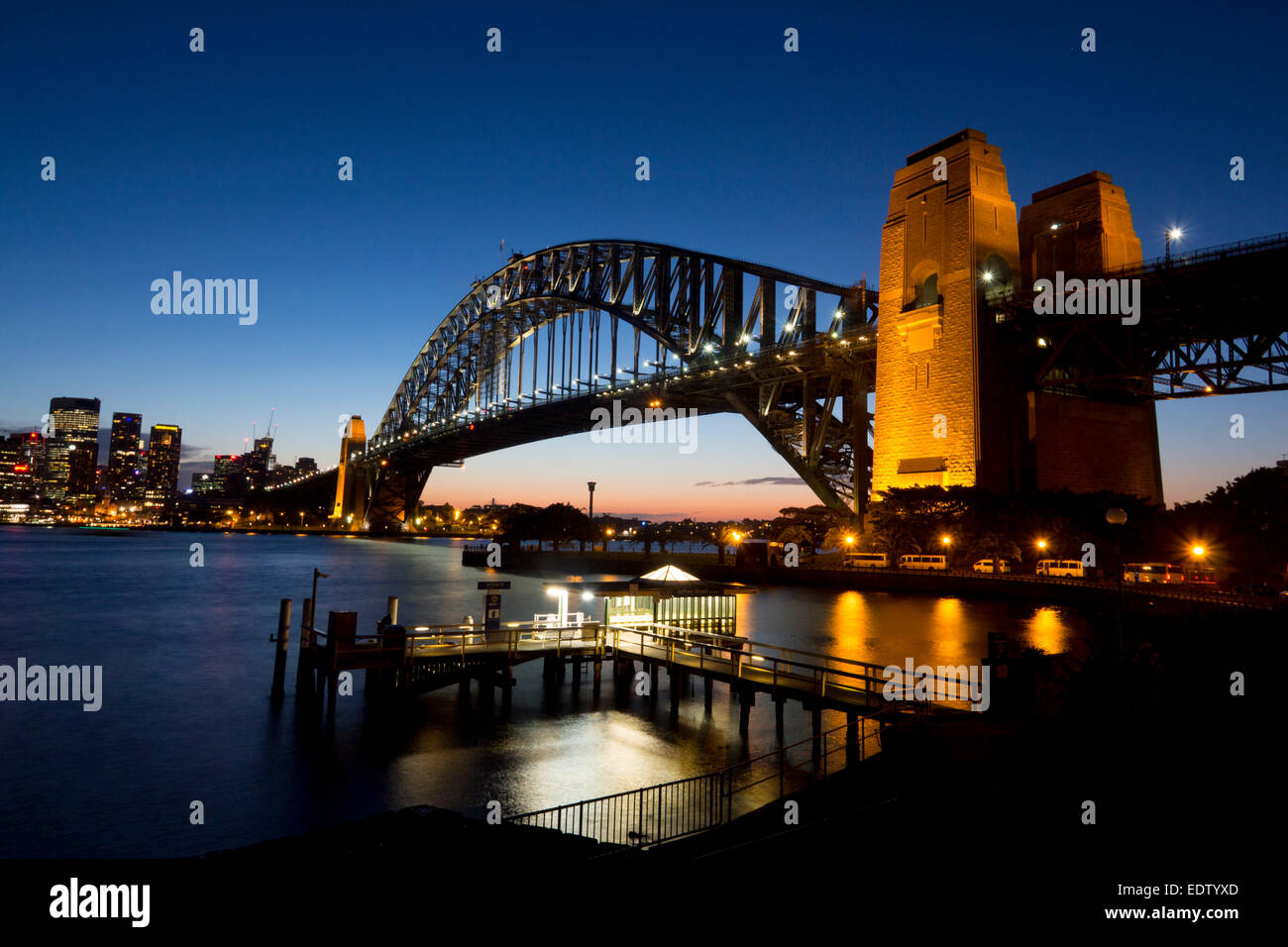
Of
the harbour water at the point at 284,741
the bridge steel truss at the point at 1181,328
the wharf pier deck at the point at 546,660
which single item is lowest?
the harbour water at the point at 284,741

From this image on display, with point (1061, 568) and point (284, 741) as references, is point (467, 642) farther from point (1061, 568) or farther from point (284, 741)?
point (1061, 568)

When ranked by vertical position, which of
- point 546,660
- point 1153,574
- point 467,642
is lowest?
point 546,660

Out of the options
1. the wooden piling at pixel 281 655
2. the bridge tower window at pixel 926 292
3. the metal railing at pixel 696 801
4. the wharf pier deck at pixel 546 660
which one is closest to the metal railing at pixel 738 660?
the wharf pier deck at pixel 546 660

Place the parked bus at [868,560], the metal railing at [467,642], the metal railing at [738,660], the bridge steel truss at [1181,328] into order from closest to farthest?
the metal railing at [738,660]
the metal railing at [467,642]
the bridge steel truss at [1181,328]
the parked bus at [868,560]

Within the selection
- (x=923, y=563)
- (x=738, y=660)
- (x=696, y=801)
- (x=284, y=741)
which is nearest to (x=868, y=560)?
(x=923, y=563)

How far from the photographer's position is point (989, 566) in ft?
141

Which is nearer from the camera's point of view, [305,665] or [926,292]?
[305,665]

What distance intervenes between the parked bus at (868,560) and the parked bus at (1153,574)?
512 inches

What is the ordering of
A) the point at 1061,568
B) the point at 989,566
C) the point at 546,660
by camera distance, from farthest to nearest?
the point at 989,566 < the point at 1061,568 < the point at 546,660

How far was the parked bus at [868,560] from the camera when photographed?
48.1 meters

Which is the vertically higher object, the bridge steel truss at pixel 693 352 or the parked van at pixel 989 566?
the bridge steel truss at pixel 693 352

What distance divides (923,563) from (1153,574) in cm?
1181

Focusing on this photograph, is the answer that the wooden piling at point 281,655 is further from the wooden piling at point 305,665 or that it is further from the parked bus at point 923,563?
the parked bus at point 923,563

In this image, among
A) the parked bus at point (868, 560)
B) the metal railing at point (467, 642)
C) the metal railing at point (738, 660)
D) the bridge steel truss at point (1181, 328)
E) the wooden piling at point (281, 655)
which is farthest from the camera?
the parked bus at point (868, 560)
